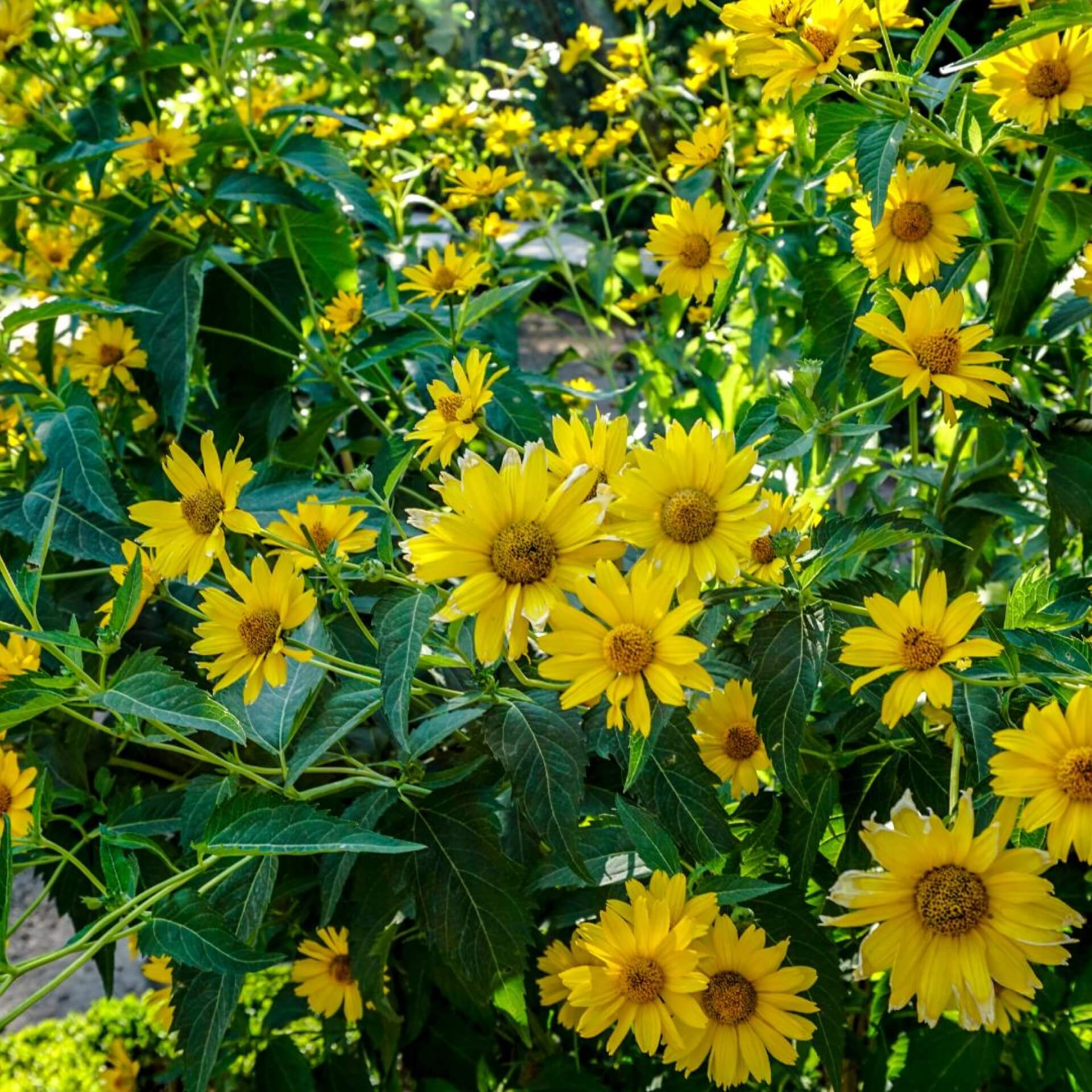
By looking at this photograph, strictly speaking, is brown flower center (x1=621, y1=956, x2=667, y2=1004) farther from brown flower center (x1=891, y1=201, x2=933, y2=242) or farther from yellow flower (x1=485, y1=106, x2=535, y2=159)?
yellow flower (x1=485, y1=106, x2=535, y2=159)

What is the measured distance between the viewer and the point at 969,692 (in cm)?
84

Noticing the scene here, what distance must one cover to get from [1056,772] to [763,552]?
307 mm

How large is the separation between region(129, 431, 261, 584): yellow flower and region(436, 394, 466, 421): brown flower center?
17 cm

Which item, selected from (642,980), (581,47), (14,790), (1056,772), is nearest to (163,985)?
(14,790)

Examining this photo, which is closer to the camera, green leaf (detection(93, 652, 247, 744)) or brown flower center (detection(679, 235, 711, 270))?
green leaf (detection(93, 652, 247, 744))

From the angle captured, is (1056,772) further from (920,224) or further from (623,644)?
(920,224)

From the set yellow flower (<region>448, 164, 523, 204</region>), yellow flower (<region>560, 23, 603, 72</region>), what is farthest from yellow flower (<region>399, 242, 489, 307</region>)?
yellow flower (<region>560, 23, 603, 72</region>)

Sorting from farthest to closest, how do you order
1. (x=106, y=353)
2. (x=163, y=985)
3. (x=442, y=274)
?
(x=163, y=985) < (x=106, y=353) < (x=442, y=274)

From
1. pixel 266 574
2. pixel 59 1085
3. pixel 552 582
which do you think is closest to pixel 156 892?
pixel 266 574

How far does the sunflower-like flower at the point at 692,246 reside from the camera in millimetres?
1222

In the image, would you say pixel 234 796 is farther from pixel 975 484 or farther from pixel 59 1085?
pixel 59 1085

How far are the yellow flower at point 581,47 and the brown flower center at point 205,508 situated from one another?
5.36 feet

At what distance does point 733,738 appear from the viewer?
0.95 m

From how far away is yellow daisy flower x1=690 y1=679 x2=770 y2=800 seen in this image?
95cm
